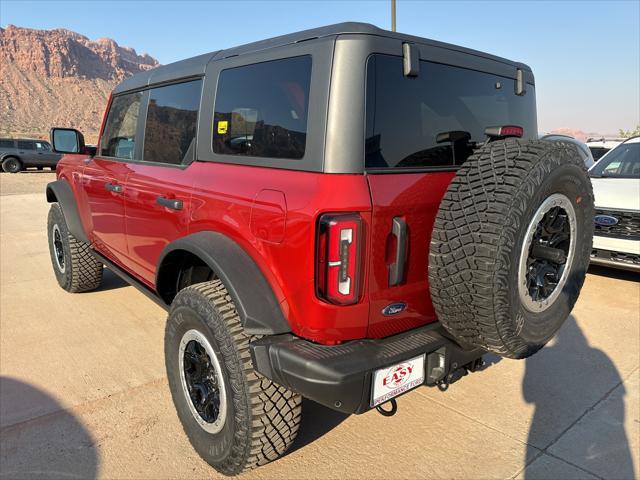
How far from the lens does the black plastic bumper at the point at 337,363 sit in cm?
177

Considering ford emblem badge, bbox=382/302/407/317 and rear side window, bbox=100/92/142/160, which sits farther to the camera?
rear side window, bbox=100/92/142/160

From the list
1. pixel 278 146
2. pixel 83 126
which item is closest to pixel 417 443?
pixel 278 146

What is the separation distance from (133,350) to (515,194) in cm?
290

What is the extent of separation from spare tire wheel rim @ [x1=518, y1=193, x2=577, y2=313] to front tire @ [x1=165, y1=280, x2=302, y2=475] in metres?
1.13

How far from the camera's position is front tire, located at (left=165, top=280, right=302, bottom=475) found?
203 cm

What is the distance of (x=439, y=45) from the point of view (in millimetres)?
2248

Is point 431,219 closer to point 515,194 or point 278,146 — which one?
point 515,194

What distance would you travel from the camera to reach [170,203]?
262cm

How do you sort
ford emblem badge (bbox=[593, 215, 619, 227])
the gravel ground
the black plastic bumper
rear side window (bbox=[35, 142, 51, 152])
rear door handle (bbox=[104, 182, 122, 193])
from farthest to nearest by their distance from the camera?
rear side window (bbox=[35, 142, 51, 152])
the gravel ground
ford emblem badge (bbox=[593, 215, 619, 227])
rear door handle (bbox=[104, 182, 122, 193])
the black plastic bumper

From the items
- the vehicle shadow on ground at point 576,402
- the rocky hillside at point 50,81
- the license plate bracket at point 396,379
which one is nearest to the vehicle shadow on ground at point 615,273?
the vehicle shadow on ground at point 576,402

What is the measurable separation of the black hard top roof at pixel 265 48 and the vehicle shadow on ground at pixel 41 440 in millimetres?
2063

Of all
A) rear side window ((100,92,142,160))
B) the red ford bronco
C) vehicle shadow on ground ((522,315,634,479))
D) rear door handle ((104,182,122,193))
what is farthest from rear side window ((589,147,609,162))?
rear door handle ((104,182,122,193))

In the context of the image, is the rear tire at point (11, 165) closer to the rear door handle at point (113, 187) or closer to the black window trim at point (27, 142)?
the black window trim at point (27, 142)

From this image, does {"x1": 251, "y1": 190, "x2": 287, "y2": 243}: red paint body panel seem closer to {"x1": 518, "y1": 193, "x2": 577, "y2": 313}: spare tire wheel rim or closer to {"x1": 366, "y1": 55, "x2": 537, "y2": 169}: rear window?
{"x1": 366, "y1": 55, "x2": 537, "y2": 169}: rear window
